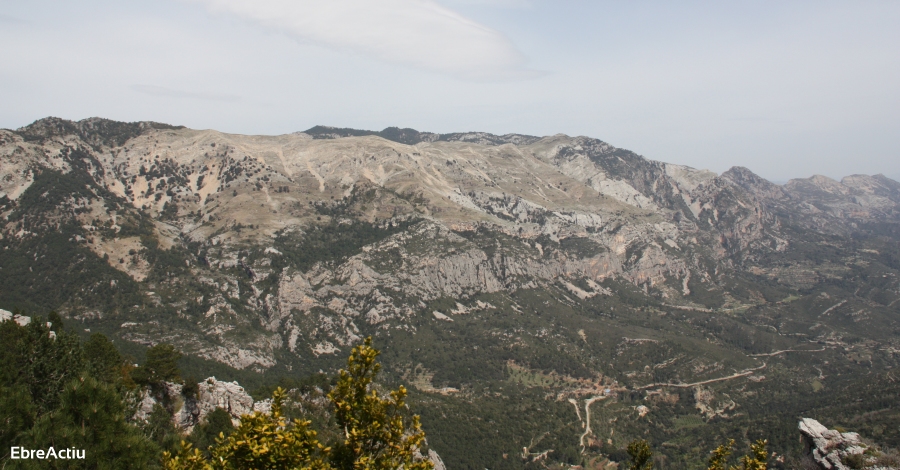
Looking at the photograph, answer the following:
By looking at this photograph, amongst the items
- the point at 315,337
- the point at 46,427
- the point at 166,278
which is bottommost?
the point at 315,337

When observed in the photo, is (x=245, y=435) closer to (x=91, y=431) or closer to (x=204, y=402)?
(x=91, y=431)

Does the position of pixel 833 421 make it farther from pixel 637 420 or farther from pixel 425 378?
pixel 425 378

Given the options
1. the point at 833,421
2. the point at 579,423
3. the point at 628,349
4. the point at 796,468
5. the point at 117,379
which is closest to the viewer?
the point at 117,379

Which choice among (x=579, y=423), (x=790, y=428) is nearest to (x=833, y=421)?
(x=790, y=428)

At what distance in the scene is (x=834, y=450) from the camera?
49688 mm

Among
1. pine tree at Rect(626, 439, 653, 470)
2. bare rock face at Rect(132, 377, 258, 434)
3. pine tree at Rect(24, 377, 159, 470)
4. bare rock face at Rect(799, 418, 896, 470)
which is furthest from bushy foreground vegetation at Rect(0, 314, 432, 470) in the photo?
bare rock face at Rect(799, 418, 896, 470)

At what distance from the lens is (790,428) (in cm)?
12056

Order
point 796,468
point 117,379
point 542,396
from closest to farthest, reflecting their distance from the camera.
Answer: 1. point 117,379
2. point 796,468
3. point 542,396

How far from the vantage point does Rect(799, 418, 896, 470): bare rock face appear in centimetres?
4625

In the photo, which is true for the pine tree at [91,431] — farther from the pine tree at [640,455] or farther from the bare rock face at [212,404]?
the bare rock face at [212,404]

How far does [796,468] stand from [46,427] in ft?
283

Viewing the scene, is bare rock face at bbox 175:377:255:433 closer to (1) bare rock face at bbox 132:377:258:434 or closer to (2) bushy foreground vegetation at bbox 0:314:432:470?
(1) bare rock face at bbox 132:377:258:434

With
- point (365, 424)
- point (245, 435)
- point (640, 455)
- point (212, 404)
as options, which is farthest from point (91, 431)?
point (212, 404)

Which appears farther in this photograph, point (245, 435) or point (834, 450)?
point (834, 450)
